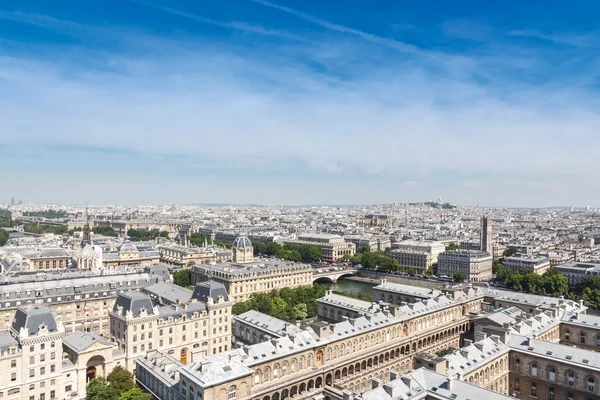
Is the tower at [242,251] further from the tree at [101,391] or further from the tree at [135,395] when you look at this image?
the tree at [135,395]

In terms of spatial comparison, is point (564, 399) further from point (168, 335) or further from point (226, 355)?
point (168, 335)

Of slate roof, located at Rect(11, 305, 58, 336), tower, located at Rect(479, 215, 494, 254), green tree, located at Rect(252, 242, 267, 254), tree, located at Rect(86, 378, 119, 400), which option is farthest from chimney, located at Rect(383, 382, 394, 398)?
green tree, located at Rect(252, 242, 267, 254)

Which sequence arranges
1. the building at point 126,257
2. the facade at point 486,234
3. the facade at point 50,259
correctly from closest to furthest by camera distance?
the facade at point 50,259 < the building at point 126,257 < the facade at point 486,234

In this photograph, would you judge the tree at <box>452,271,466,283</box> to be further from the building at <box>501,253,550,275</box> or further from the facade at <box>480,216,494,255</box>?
the facade at <box>480,216,494,255</box>

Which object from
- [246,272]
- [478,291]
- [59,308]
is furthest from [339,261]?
[59,308]

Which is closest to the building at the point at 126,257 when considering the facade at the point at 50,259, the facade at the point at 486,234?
the facade at the point at 50,259

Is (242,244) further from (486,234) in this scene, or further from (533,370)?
(486,234)
